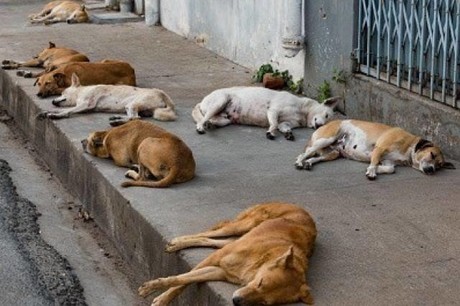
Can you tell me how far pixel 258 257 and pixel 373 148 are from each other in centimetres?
277

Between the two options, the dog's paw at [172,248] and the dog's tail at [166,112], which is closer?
the dog's paw at [172,248]

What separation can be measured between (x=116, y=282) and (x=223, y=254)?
152cm

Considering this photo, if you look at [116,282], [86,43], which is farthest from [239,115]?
[86,43]

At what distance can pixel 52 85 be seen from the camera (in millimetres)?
10445

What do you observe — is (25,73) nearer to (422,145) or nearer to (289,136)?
(289,136)

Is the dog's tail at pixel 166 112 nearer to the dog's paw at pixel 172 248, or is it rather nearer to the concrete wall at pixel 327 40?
the concrete wall at pixel 327 40

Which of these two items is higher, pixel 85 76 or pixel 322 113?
pixel 85 76

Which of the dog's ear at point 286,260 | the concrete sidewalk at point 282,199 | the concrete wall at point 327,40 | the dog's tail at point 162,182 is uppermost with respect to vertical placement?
the concrete wall at point 327,40

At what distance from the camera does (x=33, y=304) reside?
20.7 ft

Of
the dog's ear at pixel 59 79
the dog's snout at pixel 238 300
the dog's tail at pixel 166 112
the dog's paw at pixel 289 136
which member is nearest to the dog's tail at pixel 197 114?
the dog's tail at pixel 166 112

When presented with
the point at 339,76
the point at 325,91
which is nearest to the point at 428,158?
the point at 339,76

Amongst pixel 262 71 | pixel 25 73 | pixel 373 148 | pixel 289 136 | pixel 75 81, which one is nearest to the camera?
pixel 373 148

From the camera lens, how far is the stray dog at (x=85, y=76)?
34.3 ft

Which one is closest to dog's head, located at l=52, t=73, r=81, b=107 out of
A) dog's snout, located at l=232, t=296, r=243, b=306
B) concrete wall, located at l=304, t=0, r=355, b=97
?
concrete wall, located at l=304, t=0, r=355, b=97
